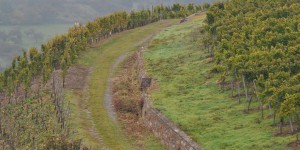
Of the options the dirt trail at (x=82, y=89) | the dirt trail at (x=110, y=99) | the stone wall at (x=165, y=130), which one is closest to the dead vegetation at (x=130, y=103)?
the dirt trail at (x=110, y=99)

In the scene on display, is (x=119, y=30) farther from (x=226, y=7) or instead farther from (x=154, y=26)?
(x=226, y=7)

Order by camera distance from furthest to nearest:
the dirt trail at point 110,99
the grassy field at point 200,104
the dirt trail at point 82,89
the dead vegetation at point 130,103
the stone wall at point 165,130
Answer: the dirt trail at point 110,99
the dead vegetation at point 130,103
the dirt trail at point 82,89
the stone wall at point 165,130
the grassy field at point 200,104

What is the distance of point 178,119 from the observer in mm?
53688

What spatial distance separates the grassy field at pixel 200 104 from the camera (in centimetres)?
4444

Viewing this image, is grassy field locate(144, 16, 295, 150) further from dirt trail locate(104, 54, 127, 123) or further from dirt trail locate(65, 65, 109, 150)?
dirt trail locate(65, 65, 109, 150)

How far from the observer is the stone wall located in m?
47.7

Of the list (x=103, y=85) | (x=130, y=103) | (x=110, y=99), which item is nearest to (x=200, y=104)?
(x=130, y=103)

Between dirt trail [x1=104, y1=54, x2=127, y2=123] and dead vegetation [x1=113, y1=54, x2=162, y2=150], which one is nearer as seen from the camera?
dead vegetation [x1=113, y1=54, x2=162, y2=150]

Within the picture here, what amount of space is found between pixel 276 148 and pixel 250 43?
25.1 metres

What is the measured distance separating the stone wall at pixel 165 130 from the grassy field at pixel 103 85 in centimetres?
174

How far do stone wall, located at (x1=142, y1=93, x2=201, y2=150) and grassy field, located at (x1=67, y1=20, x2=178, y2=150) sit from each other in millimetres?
1737

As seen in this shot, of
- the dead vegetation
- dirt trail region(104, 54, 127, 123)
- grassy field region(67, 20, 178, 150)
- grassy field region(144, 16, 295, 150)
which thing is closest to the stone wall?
grassy field region(144, 16, 295, 150)

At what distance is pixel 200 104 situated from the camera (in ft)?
189

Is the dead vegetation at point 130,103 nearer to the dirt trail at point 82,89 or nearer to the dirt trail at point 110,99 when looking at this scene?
the dirt trail at point 110,99
